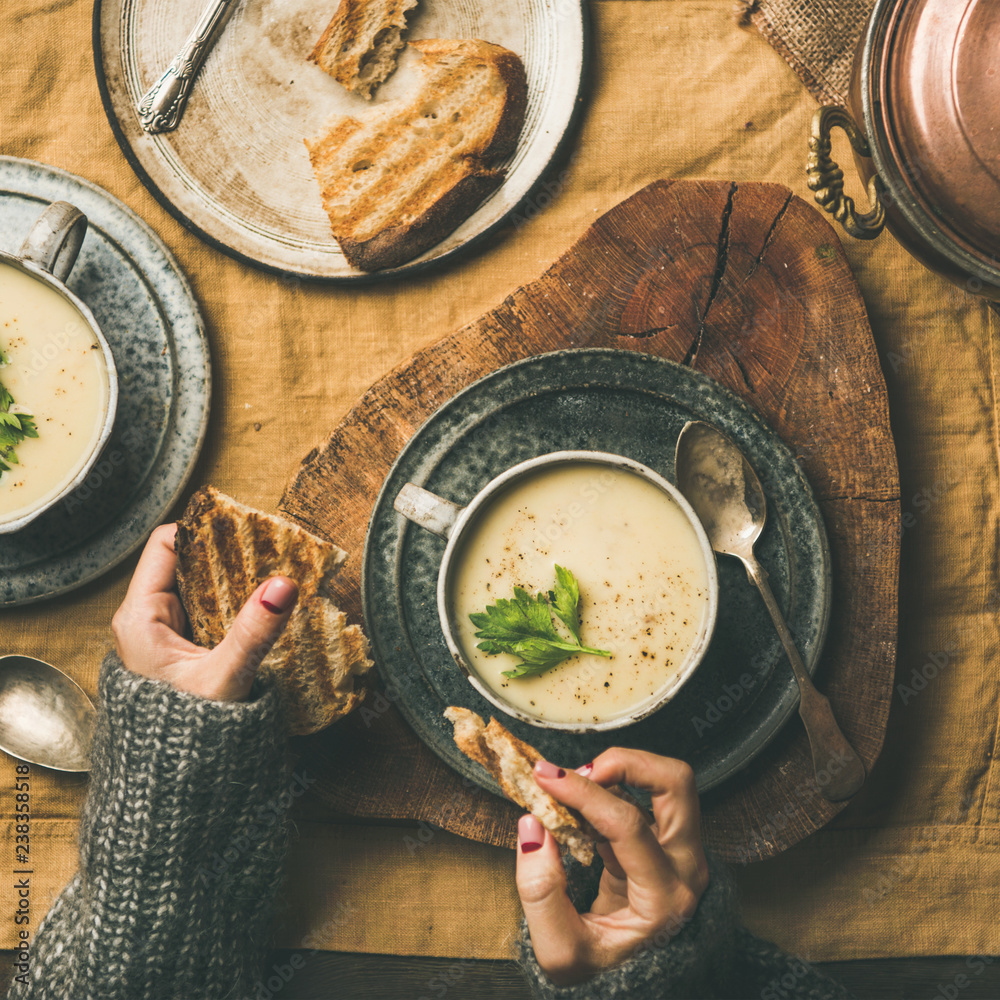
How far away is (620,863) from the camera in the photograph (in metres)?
1.06

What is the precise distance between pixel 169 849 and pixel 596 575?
74 centimetres

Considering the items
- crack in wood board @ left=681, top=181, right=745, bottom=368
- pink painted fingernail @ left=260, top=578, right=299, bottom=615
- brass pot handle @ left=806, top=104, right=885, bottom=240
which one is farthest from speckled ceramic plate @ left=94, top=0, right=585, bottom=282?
pink painted fingernail @ left=260, top=578, right=299, bottom=615

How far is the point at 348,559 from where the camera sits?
1245 mm

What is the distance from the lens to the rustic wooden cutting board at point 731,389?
121cm

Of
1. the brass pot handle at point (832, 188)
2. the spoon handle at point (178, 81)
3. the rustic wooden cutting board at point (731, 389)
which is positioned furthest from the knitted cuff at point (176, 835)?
the brass pot handle at point (832, 188)

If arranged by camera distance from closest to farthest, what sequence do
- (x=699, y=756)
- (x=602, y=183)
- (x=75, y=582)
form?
1. (x=699, y=756)
2. (x=75, y=582)
3. (x=602, y=183)

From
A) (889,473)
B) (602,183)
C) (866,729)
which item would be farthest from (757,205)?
(866,729)

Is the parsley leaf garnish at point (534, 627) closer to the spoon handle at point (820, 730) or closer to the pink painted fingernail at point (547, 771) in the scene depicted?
the pink painted fingernail at point (547, 771)

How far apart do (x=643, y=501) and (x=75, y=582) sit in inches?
37.4

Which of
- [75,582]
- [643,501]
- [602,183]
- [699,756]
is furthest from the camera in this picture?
[602,183]

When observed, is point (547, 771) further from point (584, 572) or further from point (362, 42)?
point (362, 42)

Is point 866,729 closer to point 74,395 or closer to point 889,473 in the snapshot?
point 889,473

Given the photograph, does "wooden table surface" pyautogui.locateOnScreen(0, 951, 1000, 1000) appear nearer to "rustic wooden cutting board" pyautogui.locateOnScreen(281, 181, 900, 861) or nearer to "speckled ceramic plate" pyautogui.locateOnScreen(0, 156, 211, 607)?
"rustic wooden cutting board" pyautogui.locateOnScreen(281, 181, 900, 861)

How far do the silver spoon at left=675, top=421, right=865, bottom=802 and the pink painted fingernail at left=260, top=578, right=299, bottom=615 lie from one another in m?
0.59
